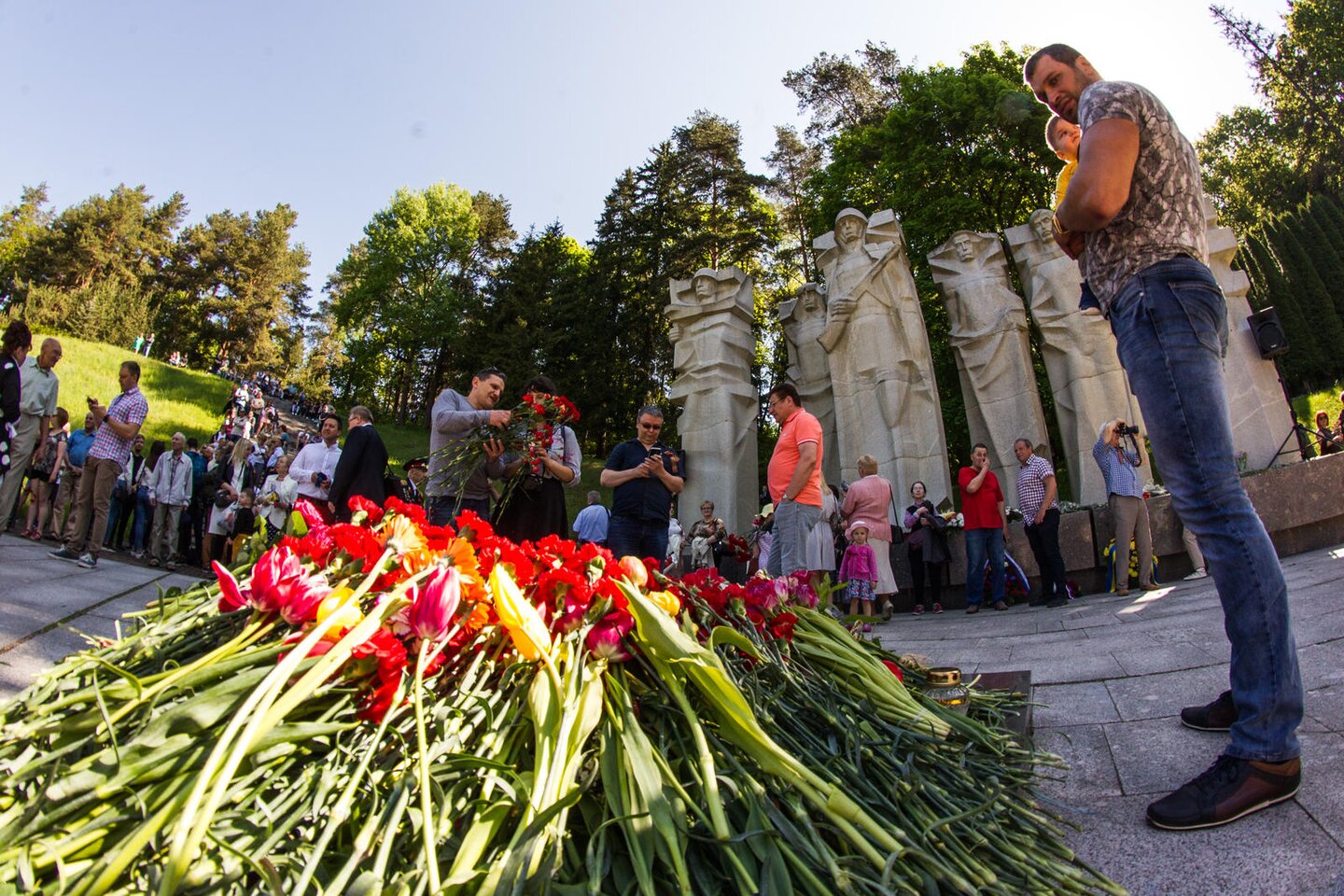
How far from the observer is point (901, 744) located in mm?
1554

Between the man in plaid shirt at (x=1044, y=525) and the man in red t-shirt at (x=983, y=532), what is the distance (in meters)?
0.27

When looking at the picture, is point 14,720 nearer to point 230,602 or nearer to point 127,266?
point 230,602

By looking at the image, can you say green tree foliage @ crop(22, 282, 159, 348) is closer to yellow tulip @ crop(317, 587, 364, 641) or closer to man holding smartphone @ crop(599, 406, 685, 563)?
man holding smartphone @ crop(599, 406, 685, 563)

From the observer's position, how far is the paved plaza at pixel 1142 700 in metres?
1.43

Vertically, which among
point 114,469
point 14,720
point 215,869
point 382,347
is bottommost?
point 215,869

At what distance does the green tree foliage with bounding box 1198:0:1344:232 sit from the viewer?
91.0 feet

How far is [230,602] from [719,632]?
2.88ft

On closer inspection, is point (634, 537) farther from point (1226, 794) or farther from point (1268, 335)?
point (1268, 335)

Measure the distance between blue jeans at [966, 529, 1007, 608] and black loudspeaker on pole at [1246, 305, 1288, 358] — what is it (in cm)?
545

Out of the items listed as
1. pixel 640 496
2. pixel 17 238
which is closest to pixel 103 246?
pixel 17 238

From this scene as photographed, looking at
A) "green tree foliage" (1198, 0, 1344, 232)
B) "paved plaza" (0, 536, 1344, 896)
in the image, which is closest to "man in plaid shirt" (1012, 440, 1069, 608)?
"paved plaza" (0, 536, 1344, 896)

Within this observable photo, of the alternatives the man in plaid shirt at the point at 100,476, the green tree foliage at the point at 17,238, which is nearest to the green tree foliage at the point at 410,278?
the green tree foliage at the point at 17,238

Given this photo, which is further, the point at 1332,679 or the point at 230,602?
the point at 1332,679

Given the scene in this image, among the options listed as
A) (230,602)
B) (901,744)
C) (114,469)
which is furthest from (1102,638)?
(114,469)
